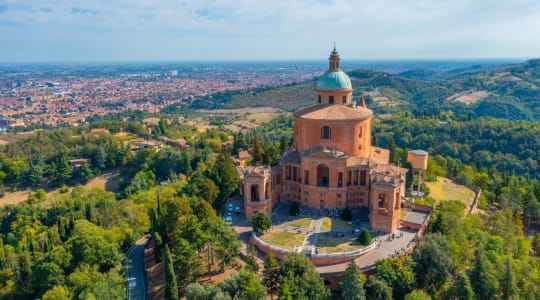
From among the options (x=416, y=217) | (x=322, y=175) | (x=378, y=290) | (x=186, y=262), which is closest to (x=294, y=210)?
(x=322, y=175)

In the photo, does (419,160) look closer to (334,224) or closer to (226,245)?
(334,224)

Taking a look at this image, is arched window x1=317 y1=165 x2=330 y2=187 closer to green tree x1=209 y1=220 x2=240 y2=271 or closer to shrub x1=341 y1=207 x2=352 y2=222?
shrub x1=341 y1=207 x2=352 y2=222

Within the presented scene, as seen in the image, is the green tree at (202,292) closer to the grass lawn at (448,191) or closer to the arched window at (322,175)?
the arched window at (322,175)

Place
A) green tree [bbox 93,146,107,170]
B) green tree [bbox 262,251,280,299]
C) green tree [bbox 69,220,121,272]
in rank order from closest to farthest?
green tree [bbox 262,251,280,299] < green tree [bbox 69,220,121,272] < green tree [bbox 93,146,107,170]

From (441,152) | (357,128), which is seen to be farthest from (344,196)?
(441,152)

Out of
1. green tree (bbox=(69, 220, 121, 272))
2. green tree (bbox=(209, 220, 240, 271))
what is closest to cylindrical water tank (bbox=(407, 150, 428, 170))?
green tree (bbox=(209, 220, 240, 271))

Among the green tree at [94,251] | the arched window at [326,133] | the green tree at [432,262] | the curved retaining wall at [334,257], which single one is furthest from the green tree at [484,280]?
the green tree at [94,251]

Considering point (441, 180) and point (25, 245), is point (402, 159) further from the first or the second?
point (25, 245)
